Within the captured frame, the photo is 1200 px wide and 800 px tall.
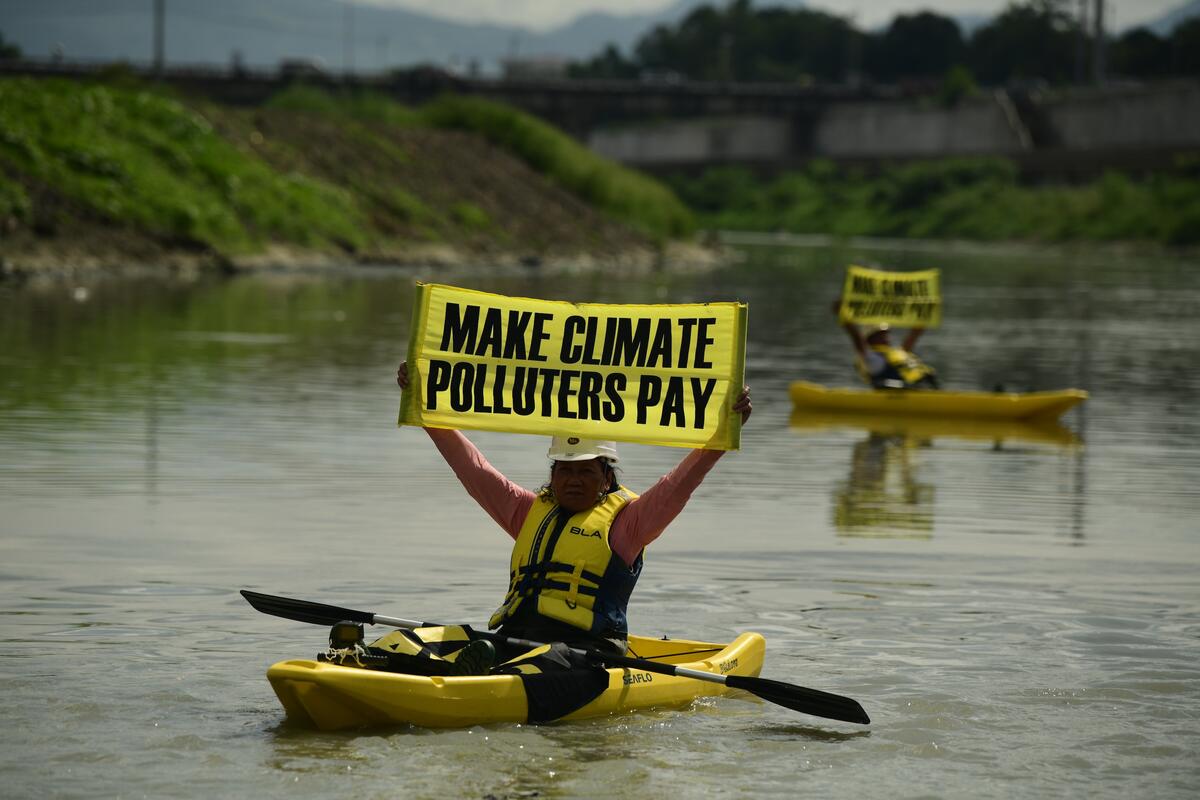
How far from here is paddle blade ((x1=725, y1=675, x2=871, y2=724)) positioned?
9.12 m

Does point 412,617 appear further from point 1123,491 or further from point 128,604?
point 1123,491

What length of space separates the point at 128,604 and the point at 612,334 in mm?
3586

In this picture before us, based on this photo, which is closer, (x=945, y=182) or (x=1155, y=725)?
(x=1155, y=725)

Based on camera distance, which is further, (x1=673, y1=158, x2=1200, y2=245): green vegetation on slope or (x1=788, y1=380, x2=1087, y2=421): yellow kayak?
(x1=673, y1=158, x2=1200, y2=245): green vegetation on slope

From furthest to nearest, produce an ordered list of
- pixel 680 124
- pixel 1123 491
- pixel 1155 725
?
pixel 680 124, pixel 1123 491, pixel 1155 725

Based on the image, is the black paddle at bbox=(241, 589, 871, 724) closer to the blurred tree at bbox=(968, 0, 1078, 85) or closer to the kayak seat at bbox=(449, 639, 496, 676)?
the kayak seat at bbox=(449, 639, 496, 676)

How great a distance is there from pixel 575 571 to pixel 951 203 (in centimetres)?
9532

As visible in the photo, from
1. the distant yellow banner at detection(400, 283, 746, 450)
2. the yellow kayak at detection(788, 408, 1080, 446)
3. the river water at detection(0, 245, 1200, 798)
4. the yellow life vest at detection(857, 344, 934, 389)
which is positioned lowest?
the river water at detection(0, 245, 1200, 798)

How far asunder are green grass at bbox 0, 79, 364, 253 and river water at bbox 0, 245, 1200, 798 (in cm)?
2541

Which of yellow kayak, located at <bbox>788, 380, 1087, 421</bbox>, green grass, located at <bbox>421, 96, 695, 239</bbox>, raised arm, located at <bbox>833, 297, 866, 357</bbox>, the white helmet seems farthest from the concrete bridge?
the white helmet

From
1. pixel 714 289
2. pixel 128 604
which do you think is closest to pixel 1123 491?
pixel 128 604

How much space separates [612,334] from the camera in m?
9.97

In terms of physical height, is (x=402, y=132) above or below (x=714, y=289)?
above

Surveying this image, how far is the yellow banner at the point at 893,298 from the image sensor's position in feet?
82.1
